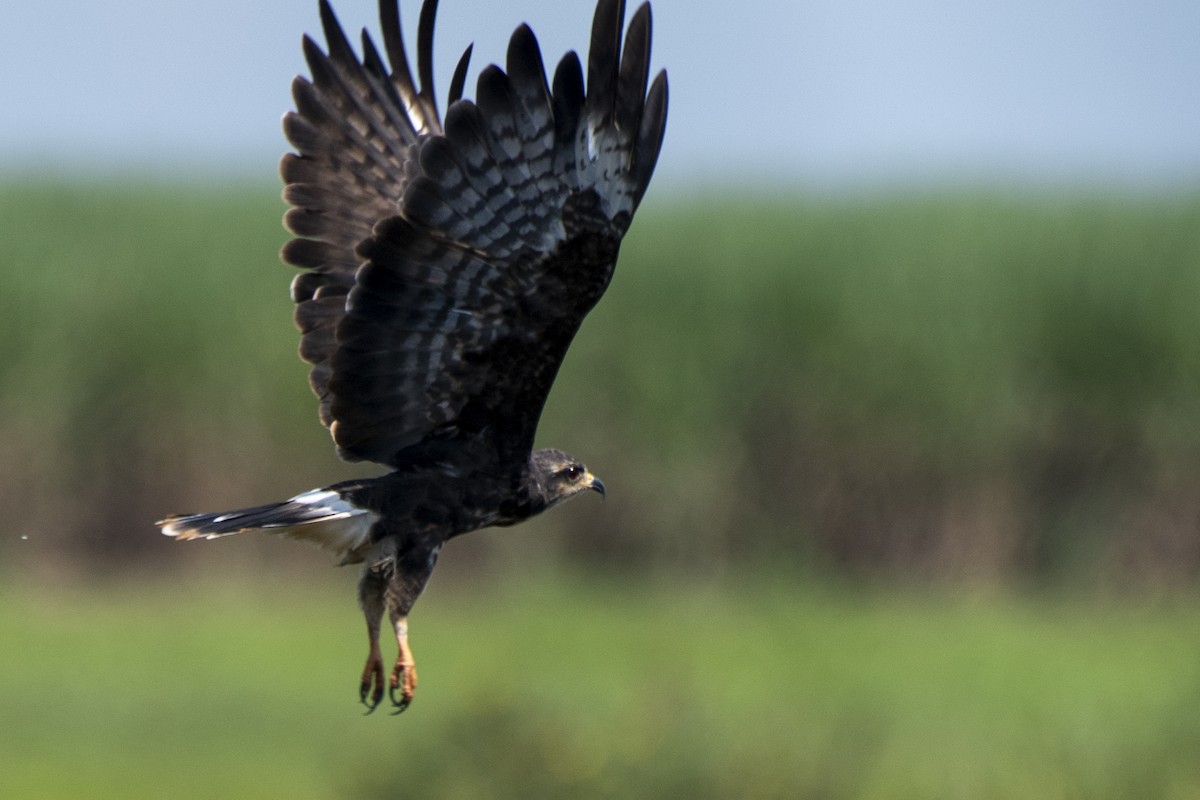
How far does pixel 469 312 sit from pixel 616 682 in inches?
455

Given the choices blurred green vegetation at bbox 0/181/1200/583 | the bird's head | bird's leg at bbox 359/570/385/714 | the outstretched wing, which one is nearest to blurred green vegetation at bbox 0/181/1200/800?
blurred green vegetation at bbox 0/181/1200/583

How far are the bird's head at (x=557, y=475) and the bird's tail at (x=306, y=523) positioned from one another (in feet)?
1.71

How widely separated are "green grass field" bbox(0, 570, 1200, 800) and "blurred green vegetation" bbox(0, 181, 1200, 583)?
737 mm

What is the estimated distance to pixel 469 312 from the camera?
6.97 metres

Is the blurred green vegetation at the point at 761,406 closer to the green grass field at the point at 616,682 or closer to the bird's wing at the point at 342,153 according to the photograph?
the green grass field at the point at 616,682

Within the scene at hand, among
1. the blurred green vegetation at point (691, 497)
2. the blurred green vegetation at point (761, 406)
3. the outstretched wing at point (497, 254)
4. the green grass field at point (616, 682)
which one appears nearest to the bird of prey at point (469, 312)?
the outstretched wing at point (497, 254)

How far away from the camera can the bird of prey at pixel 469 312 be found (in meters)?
6.75

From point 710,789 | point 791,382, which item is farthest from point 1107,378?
point 710,789

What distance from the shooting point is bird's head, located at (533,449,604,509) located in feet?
24.0

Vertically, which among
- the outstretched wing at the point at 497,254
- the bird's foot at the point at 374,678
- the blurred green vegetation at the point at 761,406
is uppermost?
the outstretched wing at the point at 497,254

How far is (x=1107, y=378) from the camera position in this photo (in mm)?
22016

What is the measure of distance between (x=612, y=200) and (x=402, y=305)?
0.68 metres

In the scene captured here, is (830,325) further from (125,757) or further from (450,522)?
(450,522)

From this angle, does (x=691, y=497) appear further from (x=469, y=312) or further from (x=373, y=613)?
(x=469, y=312)
